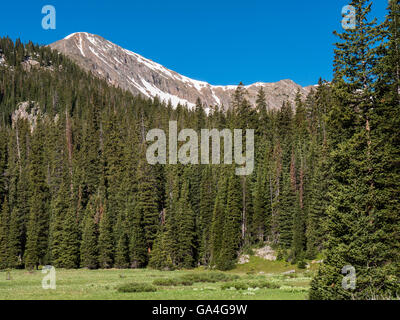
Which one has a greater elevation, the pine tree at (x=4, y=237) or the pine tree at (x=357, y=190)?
the pine tree at (x=357, y=190)

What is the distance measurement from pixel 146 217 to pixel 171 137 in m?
28.5

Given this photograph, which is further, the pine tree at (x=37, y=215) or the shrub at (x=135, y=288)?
the pine tree at (x=37, y=215)

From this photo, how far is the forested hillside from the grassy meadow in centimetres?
446

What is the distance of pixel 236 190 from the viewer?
263 feet

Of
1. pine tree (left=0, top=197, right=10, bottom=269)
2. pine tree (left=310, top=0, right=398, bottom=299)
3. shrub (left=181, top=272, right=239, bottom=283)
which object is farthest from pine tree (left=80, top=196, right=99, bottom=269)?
pine tree (left=310, top=0, right=398, bottom=299)

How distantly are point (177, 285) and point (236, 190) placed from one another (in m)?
39.7

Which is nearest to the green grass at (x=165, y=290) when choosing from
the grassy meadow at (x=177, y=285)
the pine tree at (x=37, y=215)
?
the grassy meadow at (x=177, y=285)

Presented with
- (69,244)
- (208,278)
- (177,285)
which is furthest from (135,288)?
(69,244)

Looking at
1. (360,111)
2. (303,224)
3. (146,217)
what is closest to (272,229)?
(303,224)

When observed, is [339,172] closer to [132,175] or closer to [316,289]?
[316,289]

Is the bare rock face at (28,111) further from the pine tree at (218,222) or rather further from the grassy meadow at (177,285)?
the grassy meadow at (177,285)

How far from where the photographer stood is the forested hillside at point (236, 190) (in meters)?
26.2

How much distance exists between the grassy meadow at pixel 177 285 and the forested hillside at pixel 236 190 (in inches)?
176

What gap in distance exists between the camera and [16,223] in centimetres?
8412
